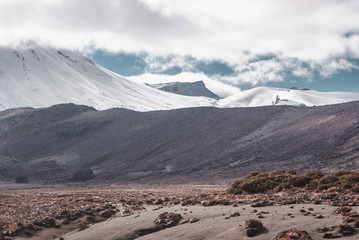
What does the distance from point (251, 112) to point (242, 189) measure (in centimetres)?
7881

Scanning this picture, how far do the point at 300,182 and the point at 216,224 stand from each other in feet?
27.5

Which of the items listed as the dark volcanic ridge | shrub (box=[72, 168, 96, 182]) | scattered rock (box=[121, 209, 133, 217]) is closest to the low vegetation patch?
scattered rock (box=[121, 209, 133, 217])

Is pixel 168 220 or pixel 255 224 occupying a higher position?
pixel 255 224

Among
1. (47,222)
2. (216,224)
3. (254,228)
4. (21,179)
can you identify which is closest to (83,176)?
(21,179)

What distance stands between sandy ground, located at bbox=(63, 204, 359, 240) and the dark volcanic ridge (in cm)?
4242

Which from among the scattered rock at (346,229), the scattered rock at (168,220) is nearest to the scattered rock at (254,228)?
the scattered rock at (346,229)

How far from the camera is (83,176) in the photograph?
77875mm

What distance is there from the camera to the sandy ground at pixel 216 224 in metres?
13.9

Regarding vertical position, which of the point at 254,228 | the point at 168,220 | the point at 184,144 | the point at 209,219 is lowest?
the point at 168,220

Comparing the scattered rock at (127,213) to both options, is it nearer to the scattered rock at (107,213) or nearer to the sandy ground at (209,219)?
the sandy ground at (209,219)

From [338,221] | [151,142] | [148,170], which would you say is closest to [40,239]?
[338,221]

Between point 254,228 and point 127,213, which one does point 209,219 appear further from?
point 127,213

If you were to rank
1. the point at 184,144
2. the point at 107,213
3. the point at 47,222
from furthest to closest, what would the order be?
the point at 184,144
the point at 107,213
the point at 47,222

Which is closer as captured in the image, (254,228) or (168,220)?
(254,228)
